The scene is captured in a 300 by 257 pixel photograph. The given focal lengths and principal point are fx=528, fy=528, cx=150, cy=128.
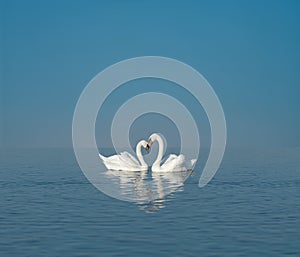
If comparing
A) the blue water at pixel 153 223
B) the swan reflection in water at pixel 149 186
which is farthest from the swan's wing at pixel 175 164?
the blue water at pixel 153 223

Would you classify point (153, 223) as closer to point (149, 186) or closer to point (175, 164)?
point (149, 186)

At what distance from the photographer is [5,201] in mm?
29188

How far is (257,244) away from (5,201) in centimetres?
1559

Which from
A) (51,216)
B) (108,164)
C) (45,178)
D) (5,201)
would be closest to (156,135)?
(108,164)

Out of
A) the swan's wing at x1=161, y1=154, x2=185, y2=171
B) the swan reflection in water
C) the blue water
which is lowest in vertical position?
the blue water

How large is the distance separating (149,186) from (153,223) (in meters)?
14.0

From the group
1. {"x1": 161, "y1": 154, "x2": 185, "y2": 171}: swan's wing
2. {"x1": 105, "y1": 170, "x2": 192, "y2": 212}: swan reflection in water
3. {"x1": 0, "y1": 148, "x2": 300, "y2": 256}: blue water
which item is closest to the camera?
{"x1": 0, "y1": 148, "x2": 300, "y2": 256}: blue water

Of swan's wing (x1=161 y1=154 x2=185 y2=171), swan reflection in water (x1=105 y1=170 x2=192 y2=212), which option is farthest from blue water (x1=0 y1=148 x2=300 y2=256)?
swan's wing (x1=161 y1=154 x2=185 y2=171)

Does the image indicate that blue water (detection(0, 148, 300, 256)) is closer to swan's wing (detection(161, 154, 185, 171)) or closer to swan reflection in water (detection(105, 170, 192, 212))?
swan reflection in water (detection(105, 170, 192, 212))

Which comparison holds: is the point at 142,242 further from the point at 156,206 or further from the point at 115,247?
the point at 156,206

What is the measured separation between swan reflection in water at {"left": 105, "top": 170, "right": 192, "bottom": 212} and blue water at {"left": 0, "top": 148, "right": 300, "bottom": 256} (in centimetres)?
32

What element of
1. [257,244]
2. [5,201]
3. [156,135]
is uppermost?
[156,135]

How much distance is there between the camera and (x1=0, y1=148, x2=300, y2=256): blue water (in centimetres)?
1853

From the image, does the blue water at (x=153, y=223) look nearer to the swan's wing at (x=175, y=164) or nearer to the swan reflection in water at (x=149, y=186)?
the swan reflection in water at (x=149, y=186)
